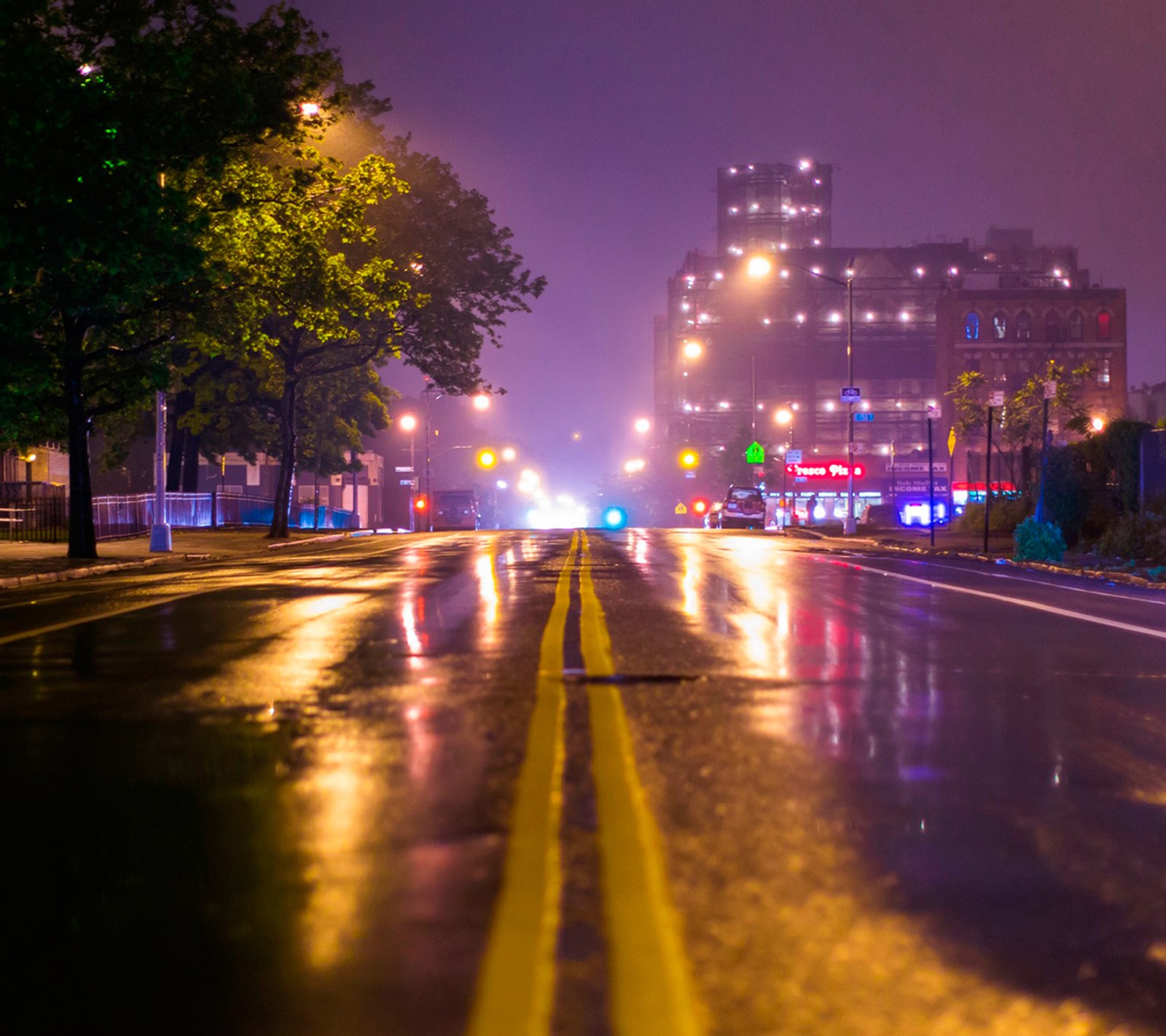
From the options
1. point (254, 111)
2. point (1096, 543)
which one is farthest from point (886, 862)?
point (1096, 543)

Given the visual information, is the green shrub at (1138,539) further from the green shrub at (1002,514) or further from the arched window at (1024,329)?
the arched window at (1024,329)

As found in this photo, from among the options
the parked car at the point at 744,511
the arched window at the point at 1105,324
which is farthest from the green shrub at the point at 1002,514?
the arched window at the point at 1105,324

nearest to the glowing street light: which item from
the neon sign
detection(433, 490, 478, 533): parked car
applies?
detection(433, 490, 478, 533): parked car

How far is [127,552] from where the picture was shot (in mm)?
33125

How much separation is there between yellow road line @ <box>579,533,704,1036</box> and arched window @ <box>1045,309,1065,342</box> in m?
134

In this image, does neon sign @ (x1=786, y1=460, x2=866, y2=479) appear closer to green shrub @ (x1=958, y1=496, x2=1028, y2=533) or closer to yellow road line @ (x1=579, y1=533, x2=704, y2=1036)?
green shrub @ (x1=958, y1=496, x2=1028, y2=533)

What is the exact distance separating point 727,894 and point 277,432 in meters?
54.4

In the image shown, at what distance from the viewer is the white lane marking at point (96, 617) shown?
12.3m

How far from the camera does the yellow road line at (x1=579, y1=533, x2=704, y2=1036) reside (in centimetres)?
329

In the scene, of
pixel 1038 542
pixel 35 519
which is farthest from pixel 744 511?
pixel 1038 542

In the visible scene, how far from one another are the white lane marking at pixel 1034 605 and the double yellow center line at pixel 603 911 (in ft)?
24.9

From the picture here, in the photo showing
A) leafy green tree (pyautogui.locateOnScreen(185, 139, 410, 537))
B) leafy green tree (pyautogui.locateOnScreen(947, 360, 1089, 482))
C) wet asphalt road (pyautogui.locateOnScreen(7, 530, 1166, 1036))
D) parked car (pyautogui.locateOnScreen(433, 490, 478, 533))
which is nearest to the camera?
wet asphalt road (pyautogui.locateOnScreen(7, 530, 1166, 1036))

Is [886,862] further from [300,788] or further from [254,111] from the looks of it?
[254,111]

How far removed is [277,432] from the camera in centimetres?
5688
